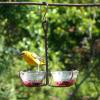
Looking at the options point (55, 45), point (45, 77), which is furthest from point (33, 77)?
point (55, 45)

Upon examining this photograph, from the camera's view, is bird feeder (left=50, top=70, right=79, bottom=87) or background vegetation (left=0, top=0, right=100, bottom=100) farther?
background vegetation (left=0, top=0, right=100, bottom=100)

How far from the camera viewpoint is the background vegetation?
5.31m

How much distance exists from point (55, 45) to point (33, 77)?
14.7 ft

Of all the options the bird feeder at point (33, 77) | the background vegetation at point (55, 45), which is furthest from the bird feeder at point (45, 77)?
the background vegetation at point (55, 45)

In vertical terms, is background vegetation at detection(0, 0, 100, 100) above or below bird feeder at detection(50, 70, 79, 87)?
below

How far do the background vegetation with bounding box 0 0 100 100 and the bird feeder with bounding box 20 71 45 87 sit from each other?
1729 mm

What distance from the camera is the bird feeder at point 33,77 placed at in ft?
10.1

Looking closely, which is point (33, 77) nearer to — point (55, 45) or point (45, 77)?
point (45, 77)

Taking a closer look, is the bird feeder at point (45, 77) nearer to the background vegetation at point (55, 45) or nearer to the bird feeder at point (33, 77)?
the bird feeder at point (33, 77)

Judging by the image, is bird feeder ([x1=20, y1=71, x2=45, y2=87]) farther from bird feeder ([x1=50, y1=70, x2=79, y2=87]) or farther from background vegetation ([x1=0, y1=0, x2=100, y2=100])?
background vegetation ([x1=0, y1=0, x2=100, y2=100])

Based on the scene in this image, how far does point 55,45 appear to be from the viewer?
24.8 feet

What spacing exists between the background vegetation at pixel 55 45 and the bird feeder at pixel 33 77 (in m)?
1.73

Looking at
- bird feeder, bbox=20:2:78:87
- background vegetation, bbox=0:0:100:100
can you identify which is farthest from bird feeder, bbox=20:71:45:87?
background vegetation, bbox=0:0:100:100

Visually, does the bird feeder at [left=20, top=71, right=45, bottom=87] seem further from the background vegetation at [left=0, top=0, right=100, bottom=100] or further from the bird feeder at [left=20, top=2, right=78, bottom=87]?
the background vegetation at [left=0, top=0, right=100, bottom=100]
